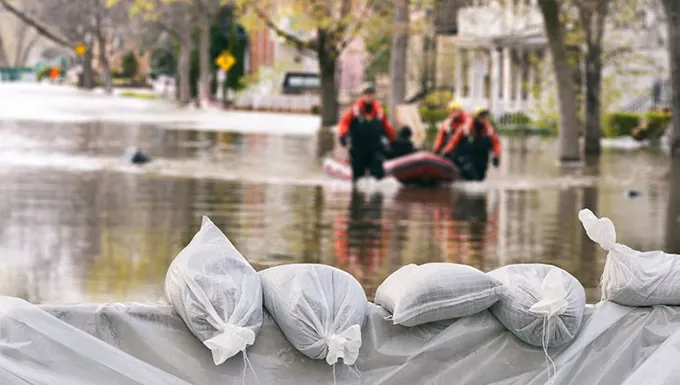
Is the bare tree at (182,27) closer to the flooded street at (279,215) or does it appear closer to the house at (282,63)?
the house at (282,63)

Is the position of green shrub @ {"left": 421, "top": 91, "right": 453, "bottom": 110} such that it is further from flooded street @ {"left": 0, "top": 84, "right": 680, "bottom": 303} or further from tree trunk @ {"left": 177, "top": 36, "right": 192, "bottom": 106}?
flooded street @ {"left": 0, "top": 84, "right": 680, "bottom": 303}

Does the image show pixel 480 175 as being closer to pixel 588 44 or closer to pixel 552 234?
pixel 552 234

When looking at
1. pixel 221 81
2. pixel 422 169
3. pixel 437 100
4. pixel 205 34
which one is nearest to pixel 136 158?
pixel 422 169

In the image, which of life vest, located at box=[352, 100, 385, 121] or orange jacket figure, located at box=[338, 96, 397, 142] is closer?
orange jacket figure, located at box=[338, 96, 397, 142]

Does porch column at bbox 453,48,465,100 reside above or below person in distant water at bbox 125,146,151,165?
above

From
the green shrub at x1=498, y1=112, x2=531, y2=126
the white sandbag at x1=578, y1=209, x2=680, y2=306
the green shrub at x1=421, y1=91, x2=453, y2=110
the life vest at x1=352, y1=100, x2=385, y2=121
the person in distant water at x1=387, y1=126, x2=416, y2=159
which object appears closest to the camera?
the white sandbag at x1=578, y1=209, x2=680, y2=306

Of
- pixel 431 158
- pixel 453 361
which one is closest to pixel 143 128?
pixel 431 158

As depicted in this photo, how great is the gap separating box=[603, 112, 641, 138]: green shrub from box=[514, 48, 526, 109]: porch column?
6.41 metres

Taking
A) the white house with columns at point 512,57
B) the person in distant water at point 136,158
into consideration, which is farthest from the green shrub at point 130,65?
the person in distant water at point 136,158

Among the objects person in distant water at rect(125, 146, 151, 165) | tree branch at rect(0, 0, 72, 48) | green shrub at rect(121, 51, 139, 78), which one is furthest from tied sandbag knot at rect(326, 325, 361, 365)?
green shrub at rect(121, 51, 139, 78)

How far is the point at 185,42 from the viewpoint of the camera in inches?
2638

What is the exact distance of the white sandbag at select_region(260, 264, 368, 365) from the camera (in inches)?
208

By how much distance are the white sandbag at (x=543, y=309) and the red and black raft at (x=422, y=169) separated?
17.1 meters

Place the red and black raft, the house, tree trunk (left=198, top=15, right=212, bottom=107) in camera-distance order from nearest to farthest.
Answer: the red and black raft
tree trunk (left=198, top=15, right=212, bottom=107)
the house
